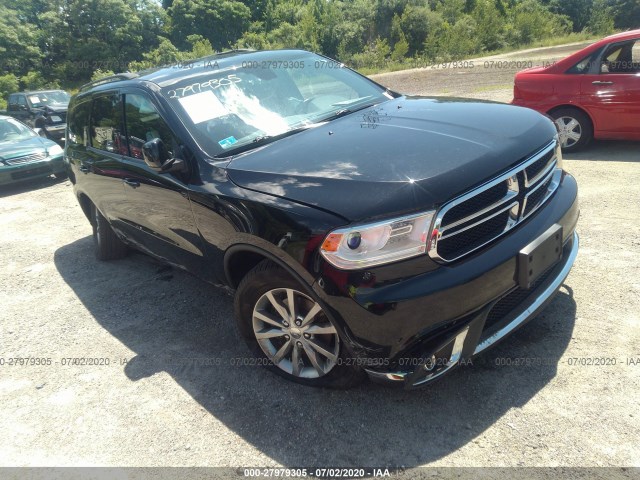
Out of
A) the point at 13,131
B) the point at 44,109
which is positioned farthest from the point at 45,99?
the point at 13,131

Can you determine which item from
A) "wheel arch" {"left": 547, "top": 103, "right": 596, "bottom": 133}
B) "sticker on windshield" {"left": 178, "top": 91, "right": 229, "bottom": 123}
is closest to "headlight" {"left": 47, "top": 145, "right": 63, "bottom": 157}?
"sticker on windshield" {"left": 178, "top": 91, "right": 229, "bottom": 123}

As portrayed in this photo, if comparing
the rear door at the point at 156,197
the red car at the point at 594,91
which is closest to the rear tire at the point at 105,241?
the rear door at the point at 156,197

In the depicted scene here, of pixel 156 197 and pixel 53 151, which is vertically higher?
pixel 156 197

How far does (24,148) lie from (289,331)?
30.7 feet

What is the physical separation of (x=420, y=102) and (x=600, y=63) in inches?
166

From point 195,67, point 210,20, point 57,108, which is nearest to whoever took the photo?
point 195,67

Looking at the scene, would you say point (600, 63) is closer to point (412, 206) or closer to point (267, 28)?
point (412, 206)

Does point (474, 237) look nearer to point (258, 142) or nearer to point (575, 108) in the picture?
point (258, 142)

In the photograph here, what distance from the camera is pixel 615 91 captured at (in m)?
6.21

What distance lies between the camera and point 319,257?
2334mm

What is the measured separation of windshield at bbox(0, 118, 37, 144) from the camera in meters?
10.2

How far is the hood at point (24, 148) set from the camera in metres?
9.43

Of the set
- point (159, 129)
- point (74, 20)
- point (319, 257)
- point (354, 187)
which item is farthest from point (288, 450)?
point (74, 20)

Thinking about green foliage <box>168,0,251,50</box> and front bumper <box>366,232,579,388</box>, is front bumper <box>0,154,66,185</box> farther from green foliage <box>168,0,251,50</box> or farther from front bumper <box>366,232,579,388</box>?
green foliage <box>168,0,251,50</box>
